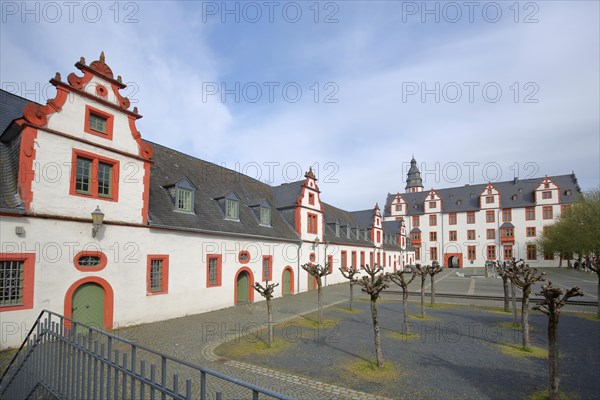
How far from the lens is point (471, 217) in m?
60.8

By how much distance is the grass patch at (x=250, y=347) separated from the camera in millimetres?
10203

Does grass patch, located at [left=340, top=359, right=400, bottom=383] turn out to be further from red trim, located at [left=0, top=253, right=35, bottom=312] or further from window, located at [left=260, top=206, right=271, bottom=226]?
window, located at [left=260, top=206, right=271, bottom=226]

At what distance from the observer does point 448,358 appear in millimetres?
9656

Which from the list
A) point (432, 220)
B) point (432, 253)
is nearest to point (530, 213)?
point (432, 220)

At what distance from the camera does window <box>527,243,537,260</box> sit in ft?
175

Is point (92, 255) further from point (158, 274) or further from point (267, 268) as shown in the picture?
point (267, 268)

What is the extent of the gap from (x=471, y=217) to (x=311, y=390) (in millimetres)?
61767

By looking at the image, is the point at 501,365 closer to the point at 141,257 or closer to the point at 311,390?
the point at 311,390

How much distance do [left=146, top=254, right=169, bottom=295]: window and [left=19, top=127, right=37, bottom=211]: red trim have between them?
A: 16.2 feet

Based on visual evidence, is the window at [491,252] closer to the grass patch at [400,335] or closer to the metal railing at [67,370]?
the grass patch at [400,335]

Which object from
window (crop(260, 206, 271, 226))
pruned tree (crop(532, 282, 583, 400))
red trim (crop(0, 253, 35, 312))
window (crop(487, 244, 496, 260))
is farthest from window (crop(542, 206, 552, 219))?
red trim (crop(0, 253, 35, 312))

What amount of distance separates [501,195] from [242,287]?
56.1 m

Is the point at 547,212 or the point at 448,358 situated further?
the point at 547,212

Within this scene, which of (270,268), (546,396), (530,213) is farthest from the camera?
(530,213)
